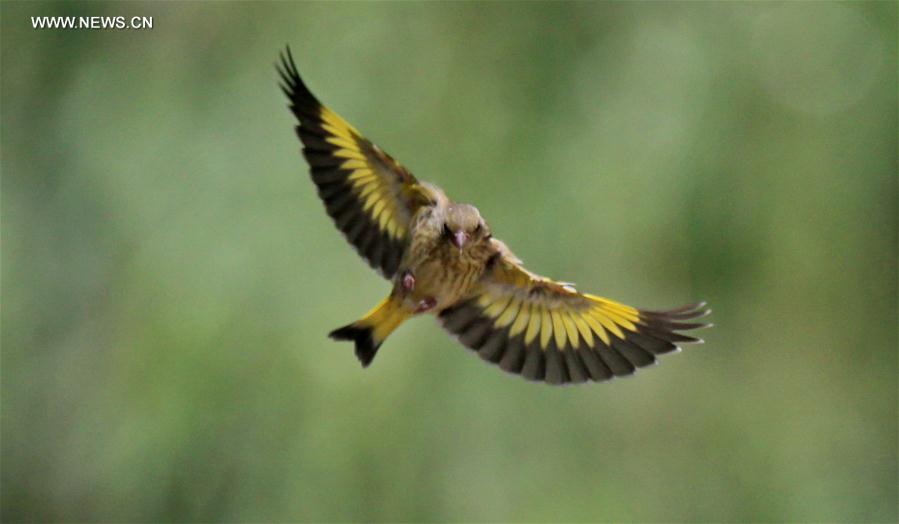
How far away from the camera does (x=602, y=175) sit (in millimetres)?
5273

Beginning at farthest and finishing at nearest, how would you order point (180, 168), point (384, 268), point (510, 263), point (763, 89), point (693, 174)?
point (763, 89) < point (693, 174) < point (180, 168) < point (384, 268) < point (510, 263)

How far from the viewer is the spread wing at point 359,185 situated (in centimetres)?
311

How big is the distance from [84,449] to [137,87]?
65.2 inches

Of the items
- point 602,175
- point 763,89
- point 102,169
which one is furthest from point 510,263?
point 763,89

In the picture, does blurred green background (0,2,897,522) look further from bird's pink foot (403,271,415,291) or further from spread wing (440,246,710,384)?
bird's pink foot (403,271,415,291)

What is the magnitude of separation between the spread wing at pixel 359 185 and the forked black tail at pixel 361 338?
15.2 inches

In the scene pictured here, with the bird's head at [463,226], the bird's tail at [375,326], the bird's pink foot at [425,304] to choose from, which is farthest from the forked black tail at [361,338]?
the bird's head at [463,226]

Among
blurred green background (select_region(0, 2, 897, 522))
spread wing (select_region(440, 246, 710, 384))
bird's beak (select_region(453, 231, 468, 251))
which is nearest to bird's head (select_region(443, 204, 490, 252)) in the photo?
bird's beak (select_region(453, 231, 468, 251))

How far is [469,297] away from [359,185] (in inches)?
16.9

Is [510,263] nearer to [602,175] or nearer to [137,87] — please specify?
[602,175]

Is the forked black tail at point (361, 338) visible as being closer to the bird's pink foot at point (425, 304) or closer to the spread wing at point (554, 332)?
the bird's pink foot at point (425, 304)

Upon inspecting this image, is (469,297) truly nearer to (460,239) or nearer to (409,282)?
(409,282)

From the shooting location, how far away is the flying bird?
279 centimetres

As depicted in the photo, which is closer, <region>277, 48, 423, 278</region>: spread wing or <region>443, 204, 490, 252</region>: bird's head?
<region>443, 204, 490, 252</region>: bird's head
